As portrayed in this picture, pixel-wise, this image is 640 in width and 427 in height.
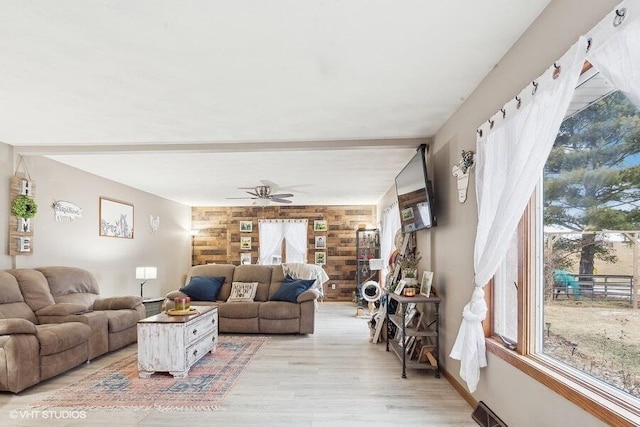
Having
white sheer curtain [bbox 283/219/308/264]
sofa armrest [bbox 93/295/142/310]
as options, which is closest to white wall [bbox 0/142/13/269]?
sofa armrest [bbox 93/295/142/310]

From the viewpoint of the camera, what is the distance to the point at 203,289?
6043mm

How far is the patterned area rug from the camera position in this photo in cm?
300

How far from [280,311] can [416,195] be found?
2.73m

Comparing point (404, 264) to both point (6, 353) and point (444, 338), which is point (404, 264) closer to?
point (444, 338)

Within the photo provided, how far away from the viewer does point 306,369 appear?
3.90m

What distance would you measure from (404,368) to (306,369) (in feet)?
3.30

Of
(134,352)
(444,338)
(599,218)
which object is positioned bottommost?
(134,352)

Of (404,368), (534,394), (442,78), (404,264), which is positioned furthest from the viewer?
(404,264)

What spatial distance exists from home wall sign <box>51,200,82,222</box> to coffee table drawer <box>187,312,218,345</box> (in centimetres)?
256

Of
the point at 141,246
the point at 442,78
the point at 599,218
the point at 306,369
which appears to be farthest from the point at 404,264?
the point at 141,246

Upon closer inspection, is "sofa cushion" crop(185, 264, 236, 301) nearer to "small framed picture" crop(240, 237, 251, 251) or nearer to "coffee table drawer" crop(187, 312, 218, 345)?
"coffee table drawer" crop(187, 312, 218, 345)

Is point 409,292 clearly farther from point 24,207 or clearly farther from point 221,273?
point 24,207

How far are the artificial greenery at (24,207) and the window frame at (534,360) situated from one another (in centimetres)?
498

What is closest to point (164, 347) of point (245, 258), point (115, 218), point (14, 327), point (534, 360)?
point (14, 327)
